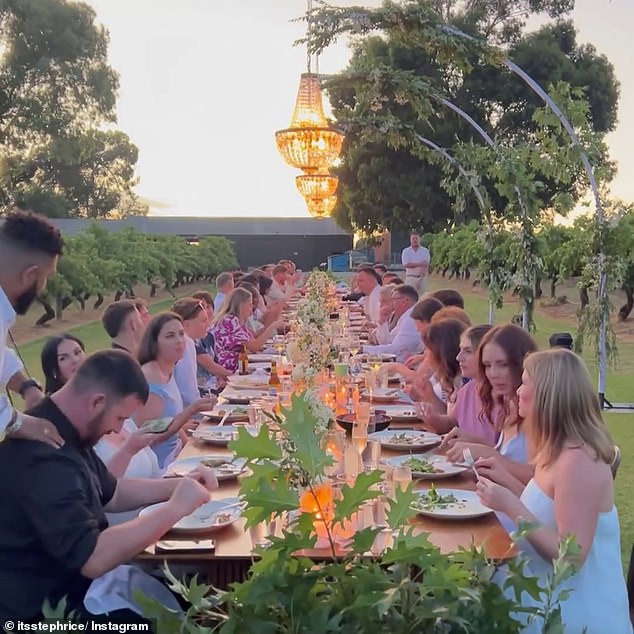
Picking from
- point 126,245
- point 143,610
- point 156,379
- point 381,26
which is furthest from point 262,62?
point 126,245

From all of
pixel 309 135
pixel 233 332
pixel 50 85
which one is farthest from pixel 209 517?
pixel 50 85

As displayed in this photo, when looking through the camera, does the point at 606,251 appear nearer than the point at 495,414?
No

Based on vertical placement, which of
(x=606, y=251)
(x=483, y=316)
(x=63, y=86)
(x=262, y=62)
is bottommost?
(x=483, y=316)

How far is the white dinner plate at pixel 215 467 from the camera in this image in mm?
2805

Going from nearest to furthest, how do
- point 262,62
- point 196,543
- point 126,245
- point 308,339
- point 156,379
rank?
point 196,543 < point 156,379 < point 308,339 < point 262,62 < point 126,245

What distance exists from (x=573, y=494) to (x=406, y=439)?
4.63 ft

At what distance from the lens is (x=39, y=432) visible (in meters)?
1.90

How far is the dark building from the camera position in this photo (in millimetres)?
40531

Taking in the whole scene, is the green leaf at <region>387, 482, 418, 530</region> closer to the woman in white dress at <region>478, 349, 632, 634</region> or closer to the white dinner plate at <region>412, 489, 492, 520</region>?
the woman in white dress at <region>478, 349, 632, 634</region>

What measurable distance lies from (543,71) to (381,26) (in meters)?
17.3

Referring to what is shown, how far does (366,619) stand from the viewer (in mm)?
879

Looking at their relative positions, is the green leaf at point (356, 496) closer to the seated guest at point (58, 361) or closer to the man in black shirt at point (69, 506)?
the man in black shirt at point (69, 506)

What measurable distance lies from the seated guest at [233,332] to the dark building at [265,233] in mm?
29930

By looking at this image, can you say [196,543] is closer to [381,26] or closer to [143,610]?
[143,610]
